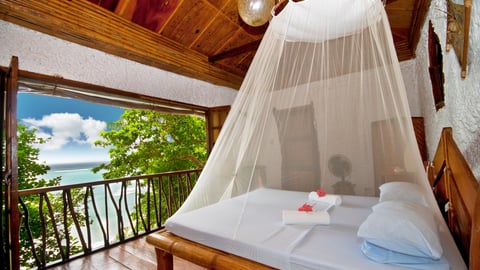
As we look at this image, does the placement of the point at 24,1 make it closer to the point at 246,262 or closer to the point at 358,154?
the point at 246,262

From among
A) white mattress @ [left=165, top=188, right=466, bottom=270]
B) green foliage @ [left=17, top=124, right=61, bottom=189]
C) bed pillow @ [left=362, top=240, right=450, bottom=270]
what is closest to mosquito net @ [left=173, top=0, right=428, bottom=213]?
white mattress @ [left=165, top=188, right=466, bottom=270]

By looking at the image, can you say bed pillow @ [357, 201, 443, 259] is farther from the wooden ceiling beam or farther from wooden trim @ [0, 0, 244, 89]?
wooden trim @ [0, 0, 244, 89]

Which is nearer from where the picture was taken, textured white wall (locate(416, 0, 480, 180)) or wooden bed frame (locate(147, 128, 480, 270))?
wooden bed frame (locate(147, 128, 480, 270))

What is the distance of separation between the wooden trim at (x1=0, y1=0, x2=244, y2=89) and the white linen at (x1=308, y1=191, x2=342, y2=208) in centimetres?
237

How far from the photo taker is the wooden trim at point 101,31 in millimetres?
1827

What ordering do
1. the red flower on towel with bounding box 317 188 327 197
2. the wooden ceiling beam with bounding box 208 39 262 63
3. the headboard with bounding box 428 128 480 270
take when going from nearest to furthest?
the headboard with bounding box 428 128 480 270
the red flower on towel with bounding box 317 188 327 197
the wooden ceiling beam with bounding box 208 39 262 63

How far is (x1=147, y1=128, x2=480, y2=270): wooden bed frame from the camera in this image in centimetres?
82

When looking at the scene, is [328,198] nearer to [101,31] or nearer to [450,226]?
[450,226]

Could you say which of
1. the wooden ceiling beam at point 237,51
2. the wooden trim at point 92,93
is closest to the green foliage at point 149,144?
the wooden trim at point 92,93

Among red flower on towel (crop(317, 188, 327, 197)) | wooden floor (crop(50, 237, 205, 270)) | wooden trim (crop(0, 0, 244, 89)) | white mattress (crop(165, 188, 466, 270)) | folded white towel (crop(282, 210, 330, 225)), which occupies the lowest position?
wooden floor (crop(50, 237, 205, 270))

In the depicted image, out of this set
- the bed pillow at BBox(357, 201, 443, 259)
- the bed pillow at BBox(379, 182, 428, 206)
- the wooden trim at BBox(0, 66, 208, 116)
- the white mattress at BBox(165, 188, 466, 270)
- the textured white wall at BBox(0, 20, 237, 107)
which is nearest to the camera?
the bed pillow at BBox(357, 201, 443, 259)

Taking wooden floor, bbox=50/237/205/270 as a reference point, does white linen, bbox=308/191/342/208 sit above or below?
above

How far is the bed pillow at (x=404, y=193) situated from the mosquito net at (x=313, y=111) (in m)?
0.06

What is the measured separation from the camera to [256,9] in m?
1.49
